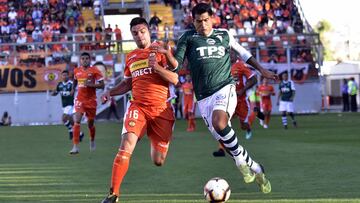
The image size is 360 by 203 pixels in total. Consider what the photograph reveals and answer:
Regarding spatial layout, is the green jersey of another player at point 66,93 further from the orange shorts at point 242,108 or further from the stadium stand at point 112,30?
the stadium stand at point 112,30

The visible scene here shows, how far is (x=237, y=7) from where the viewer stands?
46406mm

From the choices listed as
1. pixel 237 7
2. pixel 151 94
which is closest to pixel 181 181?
pixel 151 94

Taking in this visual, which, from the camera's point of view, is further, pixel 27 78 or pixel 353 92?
pixel 353 92

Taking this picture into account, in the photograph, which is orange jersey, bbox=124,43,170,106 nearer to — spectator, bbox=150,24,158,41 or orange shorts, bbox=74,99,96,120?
orange shorts, bbox=74,99,96,120

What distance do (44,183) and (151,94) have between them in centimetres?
288

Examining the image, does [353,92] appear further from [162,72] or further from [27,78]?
[162,72]

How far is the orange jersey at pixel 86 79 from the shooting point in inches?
735

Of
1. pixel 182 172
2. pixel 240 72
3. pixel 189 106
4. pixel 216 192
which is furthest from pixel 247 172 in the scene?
pixel 189 106

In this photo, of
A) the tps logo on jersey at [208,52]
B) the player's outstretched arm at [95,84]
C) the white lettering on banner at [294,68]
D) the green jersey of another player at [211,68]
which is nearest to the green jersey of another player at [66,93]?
the player's outstretched arm at [95,84]

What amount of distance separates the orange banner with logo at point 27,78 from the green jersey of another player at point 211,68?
2996cm

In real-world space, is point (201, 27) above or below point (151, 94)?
above

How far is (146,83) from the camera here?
10.2 metres

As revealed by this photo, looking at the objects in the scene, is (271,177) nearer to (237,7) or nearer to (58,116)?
(58,116)

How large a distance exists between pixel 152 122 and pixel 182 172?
3.42 metres
